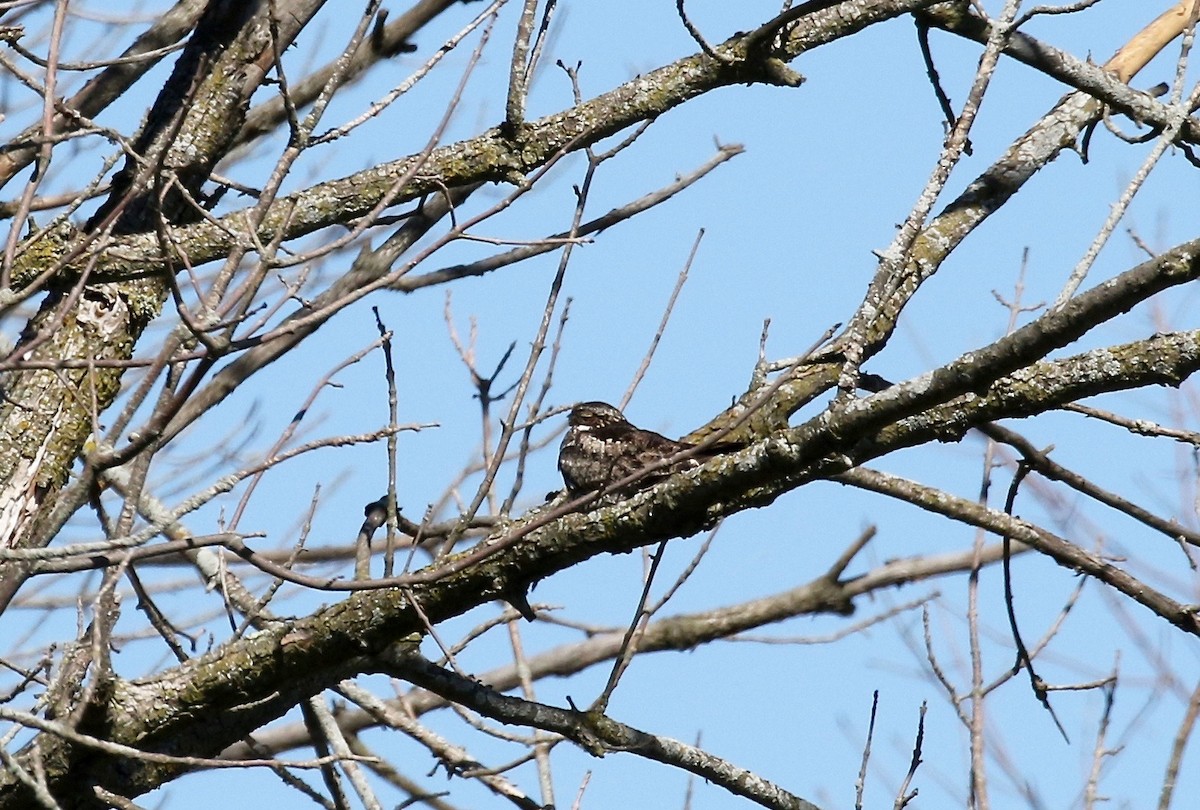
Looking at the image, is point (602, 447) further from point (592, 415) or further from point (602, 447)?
point (592, 415)

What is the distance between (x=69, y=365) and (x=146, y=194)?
1.86 m

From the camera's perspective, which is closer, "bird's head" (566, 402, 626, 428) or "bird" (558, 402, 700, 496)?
"bird" (558, 402, 700, 496)

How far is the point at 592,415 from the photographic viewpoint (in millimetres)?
5262

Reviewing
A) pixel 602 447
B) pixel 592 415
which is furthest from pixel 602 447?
pixel 592 415

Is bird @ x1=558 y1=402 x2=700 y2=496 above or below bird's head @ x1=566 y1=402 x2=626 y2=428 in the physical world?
below

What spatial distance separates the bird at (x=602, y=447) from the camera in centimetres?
465

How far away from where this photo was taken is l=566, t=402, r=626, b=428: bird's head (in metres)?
5.10

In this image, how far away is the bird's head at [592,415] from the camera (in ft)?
16.7

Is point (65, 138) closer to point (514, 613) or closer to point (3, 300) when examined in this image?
point (3, 300)

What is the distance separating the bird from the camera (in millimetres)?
4652

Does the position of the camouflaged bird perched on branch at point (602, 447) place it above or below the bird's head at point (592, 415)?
below

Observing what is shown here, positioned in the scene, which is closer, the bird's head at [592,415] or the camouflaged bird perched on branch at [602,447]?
the camouflaged bird perched on branch at [602,447]

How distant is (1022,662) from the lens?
4.13 metres

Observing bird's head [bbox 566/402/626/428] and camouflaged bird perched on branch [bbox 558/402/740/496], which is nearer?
camouflaged bird perched on branch [bbox 558/402/740/496]
